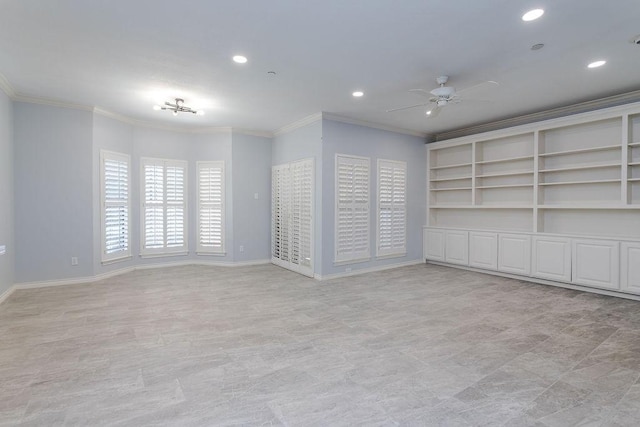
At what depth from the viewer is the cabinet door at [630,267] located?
14.5 feet

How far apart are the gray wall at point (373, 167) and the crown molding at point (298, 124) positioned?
214mm

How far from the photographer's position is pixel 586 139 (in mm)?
5180

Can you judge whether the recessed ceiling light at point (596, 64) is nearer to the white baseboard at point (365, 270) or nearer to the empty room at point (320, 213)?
the empty room at point (320, 213)

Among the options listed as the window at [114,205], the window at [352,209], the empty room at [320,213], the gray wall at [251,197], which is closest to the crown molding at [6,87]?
the empty room at [320,213]

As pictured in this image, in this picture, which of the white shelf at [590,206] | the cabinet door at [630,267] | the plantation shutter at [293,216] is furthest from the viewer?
the plantation shutter at [293,216]

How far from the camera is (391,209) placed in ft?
21.6

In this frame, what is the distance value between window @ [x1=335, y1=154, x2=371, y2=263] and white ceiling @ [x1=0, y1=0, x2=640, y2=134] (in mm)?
1196

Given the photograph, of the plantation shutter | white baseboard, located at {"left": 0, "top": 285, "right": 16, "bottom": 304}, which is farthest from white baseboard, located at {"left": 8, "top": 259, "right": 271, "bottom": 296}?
the plantation shutter

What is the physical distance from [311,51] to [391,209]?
154 inches

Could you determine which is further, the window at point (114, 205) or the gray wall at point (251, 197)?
the gray wall at point (251, 197)

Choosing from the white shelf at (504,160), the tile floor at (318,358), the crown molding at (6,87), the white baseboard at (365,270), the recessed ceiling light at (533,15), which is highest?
the recessed ceiling light at (533,15)

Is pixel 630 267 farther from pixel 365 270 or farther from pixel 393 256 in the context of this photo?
pixel 365 270

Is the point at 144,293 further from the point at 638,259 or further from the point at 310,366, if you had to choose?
the point at 638,259

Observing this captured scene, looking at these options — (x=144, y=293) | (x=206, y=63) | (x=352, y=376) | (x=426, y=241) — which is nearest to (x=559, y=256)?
(x=426, y=241)
